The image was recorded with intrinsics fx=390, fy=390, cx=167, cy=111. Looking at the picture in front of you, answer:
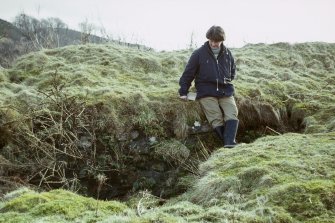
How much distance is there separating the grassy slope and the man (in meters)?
0.53

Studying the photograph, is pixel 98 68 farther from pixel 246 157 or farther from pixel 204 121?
pixel 246 157

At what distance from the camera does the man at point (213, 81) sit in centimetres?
875

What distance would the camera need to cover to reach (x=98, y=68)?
40.0ft

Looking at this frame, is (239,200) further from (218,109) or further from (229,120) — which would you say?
(218,109)

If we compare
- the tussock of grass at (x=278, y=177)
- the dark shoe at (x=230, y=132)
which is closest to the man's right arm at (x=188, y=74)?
the dark shoe at (x=230, y=132)

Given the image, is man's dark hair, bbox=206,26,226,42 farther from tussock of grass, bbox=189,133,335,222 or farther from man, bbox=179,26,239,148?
tussock of grass, bbox=189,133,335,222

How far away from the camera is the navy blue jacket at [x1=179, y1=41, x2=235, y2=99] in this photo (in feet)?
29.3

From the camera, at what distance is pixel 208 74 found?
8977 millimetres

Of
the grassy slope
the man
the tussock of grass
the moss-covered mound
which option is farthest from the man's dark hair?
the moss-covered mound

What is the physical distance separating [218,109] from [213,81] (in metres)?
0.66

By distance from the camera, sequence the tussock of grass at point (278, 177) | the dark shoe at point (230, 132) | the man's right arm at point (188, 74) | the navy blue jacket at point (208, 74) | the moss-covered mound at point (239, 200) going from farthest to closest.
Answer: the man's right arm at point (188, 74) → the navy blue jacket at point (208, 74) → the dark shoe at point (230, 132) → the tussock of grass at point (278, 177) → the moss-covered mound at point (239, 200)

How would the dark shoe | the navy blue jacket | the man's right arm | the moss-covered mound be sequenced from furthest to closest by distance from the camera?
1. the man's right arm
2. the navy blue jacket
3. the dark shoe
4. the moss-covered mound

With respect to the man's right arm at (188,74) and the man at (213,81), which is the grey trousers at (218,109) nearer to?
the man at (213,81)

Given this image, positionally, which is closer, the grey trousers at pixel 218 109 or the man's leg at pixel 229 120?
the man's leg at pixel 229 120
